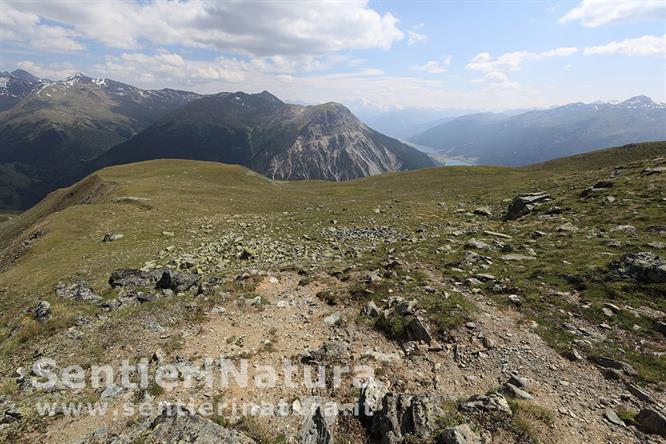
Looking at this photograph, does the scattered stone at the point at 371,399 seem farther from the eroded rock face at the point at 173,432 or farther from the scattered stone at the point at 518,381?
the scattered stone at the point at 518,381

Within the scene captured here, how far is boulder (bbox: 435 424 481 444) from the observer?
8.24 m

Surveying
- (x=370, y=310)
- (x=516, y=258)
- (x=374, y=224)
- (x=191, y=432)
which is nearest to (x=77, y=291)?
(x=191, y=432)

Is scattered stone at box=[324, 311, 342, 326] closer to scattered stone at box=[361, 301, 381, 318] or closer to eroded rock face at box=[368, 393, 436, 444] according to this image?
scattered stone at box=[361, 301, 381, 318]

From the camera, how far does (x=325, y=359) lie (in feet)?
42.9

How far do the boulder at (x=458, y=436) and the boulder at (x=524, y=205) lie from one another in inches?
1187

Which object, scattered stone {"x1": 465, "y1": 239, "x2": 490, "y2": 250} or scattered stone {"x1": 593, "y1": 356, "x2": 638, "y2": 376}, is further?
scattered stone {"x1": 465, "y1": 239, "x2": 490, "y2": 250}

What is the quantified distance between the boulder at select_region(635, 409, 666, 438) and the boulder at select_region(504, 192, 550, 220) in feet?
89.6

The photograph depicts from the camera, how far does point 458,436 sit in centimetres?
826

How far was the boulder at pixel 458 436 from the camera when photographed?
8242 mm

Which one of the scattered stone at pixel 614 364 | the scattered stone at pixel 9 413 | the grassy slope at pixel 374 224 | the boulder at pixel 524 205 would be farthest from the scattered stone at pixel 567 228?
the scattered stone at pixel 9 413

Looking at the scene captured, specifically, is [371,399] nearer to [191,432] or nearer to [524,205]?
[191,432]

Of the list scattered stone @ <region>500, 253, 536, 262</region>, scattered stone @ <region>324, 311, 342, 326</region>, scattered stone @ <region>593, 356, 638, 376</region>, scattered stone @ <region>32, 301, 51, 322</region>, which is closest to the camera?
scattered stone @ <region>593, 356, 638, 376</region>

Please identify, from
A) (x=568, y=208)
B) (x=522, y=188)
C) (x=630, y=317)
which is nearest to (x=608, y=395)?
(x=630, y=317)

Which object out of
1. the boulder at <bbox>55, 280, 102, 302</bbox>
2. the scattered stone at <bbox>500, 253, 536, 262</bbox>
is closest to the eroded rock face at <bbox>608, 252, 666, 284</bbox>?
the scattered stone at <bbox>500, 253, 536, 262</bbox>
